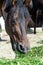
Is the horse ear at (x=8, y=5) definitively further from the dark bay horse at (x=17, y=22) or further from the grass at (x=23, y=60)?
the grass at (x=23, y=60)

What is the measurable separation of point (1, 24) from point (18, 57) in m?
4.43

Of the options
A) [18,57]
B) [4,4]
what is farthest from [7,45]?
[18,57]

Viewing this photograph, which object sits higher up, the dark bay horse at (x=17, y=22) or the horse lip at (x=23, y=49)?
the dark bay horse at (x=17, y=22)

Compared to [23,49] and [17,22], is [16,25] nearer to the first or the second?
[17,22]

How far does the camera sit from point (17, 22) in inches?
164

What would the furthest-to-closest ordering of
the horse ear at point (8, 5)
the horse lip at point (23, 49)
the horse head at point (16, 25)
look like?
1. the horse ear at point (8, 5)
2. the horse head at point (16, 25)
3. the horse lip at point (23, 49)

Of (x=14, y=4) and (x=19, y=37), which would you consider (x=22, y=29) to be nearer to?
(x=19, y=37)

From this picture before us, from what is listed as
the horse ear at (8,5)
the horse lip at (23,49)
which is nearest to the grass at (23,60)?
the horse lip at (23,49)

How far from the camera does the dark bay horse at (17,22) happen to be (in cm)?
410

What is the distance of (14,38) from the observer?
425 cm

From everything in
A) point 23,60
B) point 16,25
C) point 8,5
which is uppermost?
point 8,5

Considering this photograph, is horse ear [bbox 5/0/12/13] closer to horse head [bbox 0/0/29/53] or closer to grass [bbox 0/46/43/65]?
horse head [bbox 0/0/29/53]

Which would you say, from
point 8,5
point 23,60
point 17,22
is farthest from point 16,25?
point 23,60

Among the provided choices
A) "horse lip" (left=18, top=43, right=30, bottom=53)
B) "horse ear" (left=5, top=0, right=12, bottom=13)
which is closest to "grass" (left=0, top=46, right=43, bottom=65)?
"horse lip" (left=18, top=43, right=30, bottom=53)
